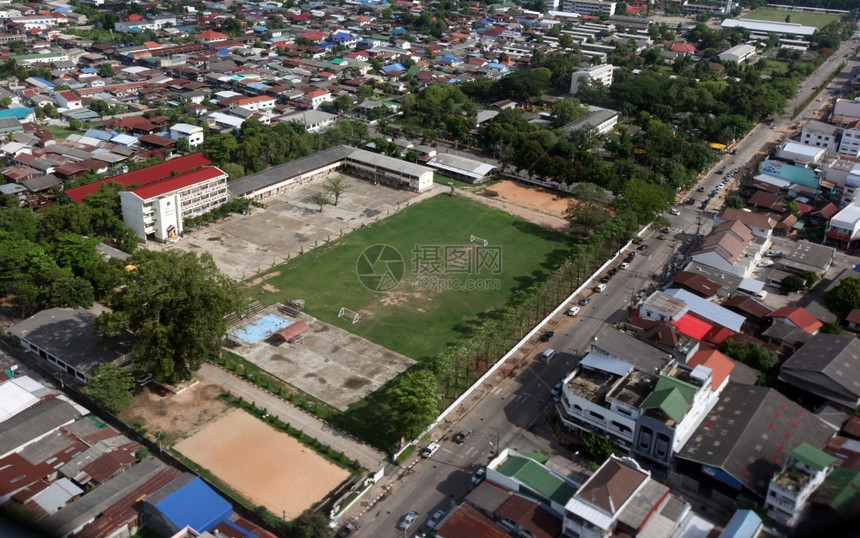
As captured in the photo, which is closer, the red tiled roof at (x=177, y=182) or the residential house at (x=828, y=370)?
the residential house at (x=828, y=370)

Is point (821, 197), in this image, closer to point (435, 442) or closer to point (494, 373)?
point (494, 373)

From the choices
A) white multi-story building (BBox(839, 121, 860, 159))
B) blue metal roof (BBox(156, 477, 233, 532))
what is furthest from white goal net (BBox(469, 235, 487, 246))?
white multi-story building (BBox(839, 121, 860, 159))

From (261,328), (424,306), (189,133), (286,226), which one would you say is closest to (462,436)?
(424,306)

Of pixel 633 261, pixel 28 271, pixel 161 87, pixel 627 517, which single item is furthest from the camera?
pixel 161 87

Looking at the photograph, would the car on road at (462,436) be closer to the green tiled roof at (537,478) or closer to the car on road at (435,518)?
the green tiled roof at (537,478)

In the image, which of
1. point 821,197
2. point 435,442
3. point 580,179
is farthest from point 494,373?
point 821,197

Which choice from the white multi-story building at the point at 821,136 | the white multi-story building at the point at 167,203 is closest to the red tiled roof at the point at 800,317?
the white multi-story building at the point at 821,136
